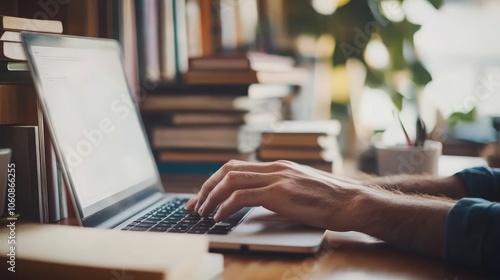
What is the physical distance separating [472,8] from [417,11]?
165 millimetres

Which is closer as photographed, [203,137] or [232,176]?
[232,176]

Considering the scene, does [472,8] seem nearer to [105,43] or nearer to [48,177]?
[105,43]

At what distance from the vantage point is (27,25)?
88 centimetres

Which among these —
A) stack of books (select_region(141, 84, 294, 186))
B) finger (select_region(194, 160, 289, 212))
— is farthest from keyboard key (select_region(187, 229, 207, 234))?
stack of books (select_region(141, 84, 294, 186))

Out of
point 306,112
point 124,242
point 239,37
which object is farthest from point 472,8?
point 124,242

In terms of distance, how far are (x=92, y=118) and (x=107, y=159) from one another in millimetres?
71

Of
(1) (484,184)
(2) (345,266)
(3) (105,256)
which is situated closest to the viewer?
(3) (105,256)

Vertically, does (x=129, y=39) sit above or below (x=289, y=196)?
above

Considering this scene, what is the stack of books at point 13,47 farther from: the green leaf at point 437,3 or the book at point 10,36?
the green leaf at point 437,3

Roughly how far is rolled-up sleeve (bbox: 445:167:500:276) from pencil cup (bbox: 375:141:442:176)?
514 millimetres

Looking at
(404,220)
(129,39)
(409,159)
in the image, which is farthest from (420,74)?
(404,220)

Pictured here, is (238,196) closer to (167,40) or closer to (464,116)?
(167,40)

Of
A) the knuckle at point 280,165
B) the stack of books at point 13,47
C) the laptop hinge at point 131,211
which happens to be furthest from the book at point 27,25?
the knuckle at point 280,165

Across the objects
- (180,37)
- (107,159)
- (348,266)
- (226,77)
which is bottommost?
(348,266)
